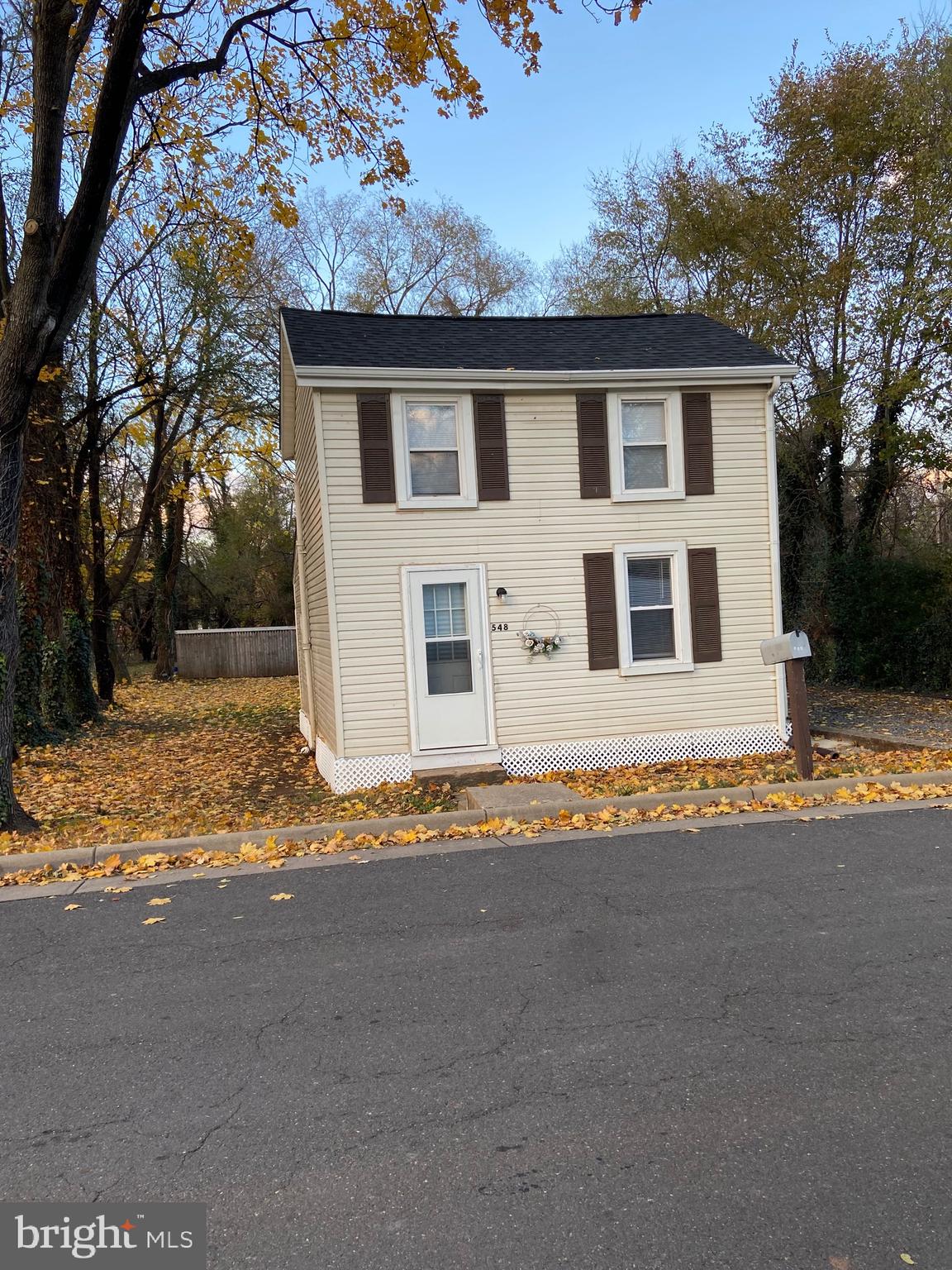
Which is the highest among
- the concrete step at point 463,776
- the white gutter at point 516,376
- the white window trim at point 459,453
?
the white gutter at point 516,376

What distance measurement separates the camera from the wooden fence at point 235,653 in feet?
85.9

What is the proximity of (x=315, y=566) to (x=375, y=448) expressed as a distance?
2.29 metres

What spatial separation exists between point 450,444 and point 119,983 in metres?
7.39

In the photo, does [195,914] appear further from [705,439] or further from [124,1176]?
[705,439]

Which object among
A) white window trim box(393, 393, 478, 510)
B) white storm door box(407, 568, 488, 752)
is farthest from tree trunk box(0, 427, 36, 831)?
white storm door box(407, 568, 488, 752)

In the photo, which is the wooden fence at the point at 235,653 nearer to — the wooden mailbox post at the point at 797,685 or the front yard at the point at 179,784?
the front yard at the point at 179,784

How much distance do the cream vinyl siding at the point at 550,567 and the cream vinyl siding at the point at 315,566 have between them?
1.29 ft

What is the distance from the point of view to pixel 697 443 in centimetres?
1076

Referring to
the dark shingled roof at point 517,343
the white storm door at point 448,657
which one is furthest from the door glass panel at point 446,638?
the dark shingled roof at point 517,343

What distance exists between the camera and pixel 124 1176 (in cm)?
271

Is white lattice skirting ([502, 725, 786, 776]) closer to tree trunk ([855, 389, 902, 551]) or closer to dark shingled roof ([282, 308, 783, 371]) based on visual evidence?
dark shingled roof ([282, 308, 783, 371])

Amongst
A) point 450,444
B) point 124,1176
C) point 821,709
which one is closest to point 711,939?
point 124,1176

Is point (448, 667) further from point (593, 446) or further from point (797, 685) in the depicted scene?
point (797, 685)

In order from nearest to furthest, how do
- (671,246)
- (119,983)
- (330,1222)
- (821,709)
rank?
(330,1222)
(119,983)
(821,709)
(671,246)
